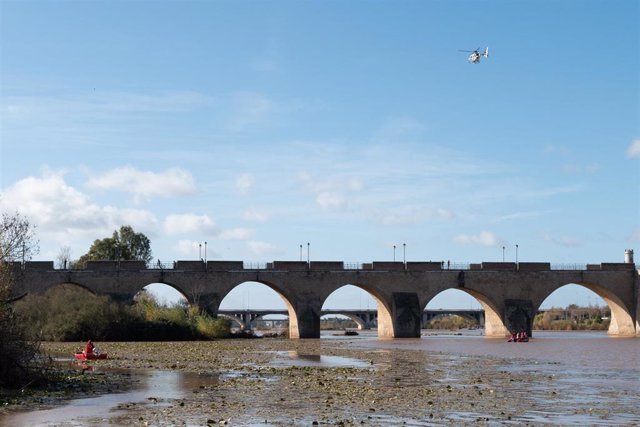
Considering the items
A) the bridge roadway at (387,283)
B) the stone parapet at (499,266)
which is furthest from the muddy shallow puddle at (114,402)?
the stone parapet at (499,266)

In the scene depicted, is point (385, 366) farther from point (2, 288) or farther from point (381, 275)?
point (381, 275)

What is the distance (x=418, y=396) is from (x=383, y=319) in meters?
54.4

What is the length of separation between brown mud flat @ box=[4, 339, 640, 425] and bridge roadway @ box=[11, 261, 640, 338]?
115ft

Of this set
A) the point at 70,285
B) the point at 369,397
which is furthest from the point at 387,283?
the point at 369,397

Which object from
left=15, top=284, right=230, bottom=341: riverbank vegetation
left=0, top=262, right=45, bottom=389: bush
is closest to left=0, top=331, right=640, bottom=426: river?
left=0, top=262, right=45, bottom=389: bush

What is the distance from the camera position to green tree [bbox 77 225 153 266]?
295ft

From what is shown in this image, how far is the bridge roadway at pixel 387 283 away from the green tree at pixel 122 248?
2247cm

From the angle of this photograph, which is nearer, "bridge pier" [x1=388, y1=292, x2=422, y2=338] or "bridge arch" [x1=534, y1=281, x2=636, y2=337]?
"bridge pier" [x1=388, y1=292, x2=422, y2=338]

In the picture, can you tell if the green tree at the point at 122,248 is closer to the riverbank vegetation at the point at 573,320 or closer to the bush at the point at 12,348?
the riverbank vegetation at the point at 573,320

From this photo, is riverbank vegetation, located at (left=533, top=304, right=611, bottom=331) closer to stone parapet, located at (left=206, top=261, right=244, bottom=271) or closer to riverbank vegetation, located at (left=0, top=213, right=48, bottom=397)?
stone parapet, located at (left=206, top=261, right=244, bottom=271)

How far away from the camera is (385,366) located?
32.0 metres

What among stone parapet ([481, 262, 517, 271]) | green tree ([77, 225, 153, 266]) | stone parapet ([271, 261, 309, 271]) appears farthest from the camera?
green tree ([77, 225, 153, 266])

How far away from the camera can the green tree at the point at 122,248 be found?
295 feet

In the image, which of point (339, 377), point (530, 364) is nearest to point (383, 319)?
point (530, 364)
